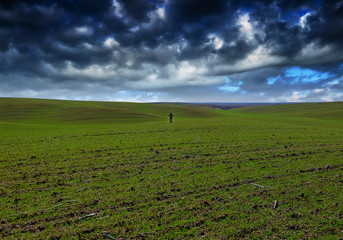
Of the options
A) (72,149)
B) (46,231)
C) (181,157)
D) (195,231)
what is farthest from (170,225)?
(72,149)

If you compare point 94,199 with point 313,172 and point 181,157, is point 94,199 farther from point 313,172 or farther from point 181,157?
point 313,172

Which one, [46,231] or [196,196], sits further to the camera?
[196,196]

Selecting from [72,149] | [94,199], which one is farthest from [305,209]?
[72,149]

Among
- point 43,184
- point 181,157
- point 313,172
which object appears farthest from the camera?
point 181,157

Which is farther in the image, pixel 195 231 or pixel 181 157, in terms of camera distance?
pixel 181 157

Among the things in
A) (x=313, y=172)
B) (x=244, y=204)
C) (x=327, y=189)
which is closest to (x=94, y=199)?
(x=244, y=204)

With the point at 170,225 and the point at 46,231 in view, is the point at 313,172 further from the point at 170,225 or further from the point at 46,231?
the point at 46,231

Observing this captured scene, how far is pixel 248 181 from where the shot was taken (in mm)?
10867

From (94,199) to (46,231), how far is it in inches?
87.3

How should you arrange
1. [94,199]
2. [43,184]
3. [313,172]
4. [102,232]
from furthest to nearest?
[313,172], [43,184], [94,199], [102,232]

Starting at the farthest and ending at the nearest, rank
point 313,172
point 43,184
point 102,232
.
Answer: point 313,172 → point 43,184 → point 102,232

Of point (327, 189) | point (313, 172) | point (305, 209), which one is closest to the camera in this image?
point (305, 209)

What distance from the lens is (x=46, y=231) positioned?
700 cm

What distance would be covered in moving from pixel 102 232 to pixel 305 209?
24.2 feet
